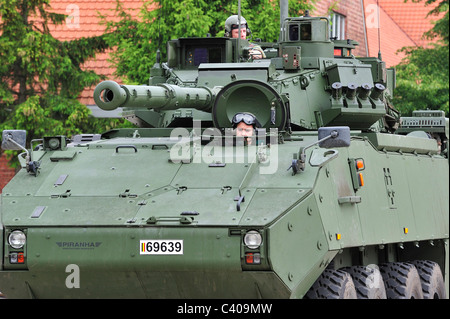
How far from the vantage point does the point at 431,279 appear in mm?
14734

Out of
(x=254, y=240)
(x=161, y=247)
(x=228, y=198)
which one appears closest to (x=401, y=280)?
(x=228, y=198)

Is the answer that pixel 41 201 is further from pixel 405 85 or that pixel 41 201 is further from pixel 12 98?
pixel 405 85

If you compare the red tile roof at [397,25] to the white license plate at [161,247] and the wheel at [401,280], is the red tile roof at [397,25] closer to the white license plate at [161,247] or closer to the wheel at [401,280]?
the wheel at [401,280]

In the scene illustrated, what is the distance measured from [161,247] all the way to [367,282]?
2718 millimetres

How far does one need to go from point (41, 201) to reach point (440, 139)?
7779 millimetres

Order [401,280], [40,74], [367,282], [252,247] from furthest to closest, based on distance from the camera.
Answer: [40,74], [401,280], [367,282], [252,247]

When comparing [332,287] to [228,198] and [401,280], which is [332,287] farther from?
[401,280]

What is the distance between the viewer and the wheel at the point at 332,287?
1170 cm

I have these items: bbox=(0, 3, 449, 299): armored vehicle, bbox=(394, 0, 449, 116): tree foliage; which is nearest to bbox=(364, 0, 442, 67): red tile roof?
bbox=(394, 0, 449, 116): tree foliage

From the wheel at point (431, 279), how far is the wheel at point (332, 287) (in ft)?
8.95

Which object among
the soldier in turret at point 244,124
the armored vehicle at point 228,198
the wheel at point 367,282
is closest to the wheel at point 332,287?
the armored vehicle at point 228,198

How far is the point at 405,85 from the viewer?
74.9 ft

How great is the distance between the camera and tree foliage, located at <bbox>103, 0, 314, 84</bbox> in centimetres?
2058
